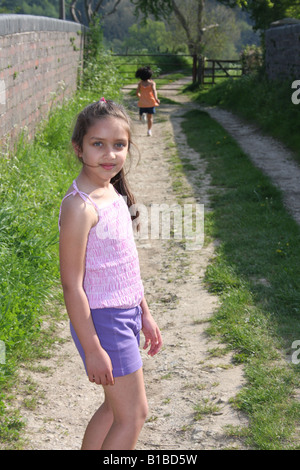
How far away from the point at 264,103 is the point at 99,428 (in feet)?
42.0

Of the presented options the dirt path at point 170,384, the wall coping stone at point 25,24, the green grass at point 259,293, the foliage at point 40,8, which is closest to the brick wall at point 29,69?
the wall coping stone at point 25,24

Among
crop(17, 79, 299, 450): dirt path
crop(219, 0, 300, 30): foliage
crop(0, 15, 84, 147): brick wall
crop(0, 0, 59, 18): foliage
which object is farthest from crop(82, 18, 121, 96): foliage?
crop(0, 0, 59, 18): foliage

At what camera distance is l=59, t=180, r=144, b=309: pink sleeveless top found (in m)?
2.25

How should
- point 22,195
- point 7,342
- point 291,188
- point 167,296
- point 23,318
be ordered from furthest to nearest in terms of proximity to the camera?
1. point 291,188
2. point 22,195
3. point 167,296
4. point 23,318
5. point 7,342

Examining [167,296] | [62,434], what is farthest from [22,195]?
[62,434]

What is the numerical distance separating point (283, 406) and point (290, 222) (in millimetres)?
3511

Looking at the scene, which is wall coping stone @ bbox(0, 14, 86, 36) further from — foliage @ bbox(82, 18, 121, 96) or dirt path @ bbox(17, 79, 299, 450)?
foliage @ bbox(82, 18, 121, 96)

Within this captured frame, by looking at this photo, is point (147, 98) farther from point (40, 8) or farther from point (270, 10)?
point (40, 8)

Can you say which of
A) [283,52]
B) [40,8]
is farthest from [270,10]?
[40,8]

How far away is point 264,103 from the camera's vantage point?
14234 mm

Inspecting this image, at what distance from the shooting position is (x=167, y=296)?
5.07 metres

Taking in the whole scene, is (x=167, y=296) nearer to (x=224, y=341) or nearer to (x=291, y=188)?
(x=224, y=341)

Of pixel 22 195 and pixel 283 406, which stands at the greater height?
pixel 22 195

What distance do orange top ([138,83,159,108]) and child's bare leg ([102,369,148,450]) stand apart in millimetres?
11139
